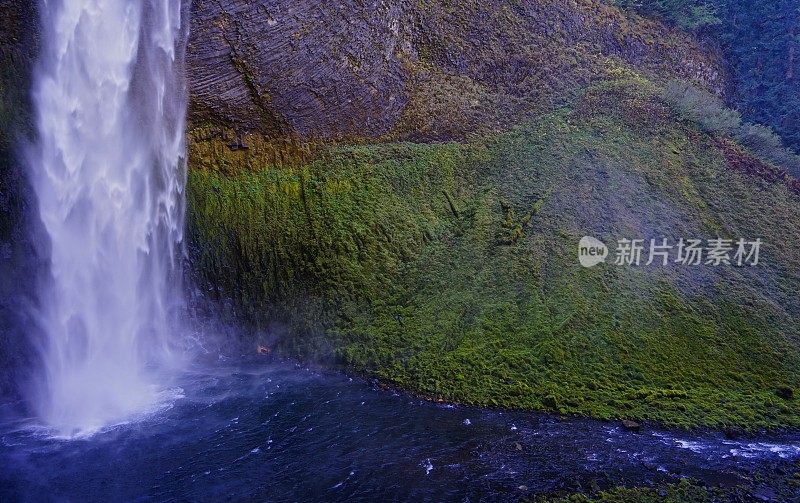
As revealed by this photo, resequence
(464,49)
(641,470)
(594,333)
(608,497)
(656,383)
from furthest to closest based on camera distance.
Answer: (464,49), (594,333), (656,383), (641,470), (608,497)

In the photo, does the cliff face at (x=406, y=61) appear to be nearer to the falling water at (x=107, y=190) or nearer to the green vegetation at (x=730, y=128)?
the falling water at (x=107, y=190)

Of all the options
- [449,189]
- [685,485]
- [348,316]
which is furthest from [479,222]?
[685,485]

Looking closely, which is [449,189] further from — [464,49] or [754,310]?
[754,310]

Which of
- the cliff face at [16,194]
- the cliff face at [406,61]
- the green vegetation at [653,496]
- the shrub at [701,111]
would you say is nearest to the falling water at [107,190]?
the cliff face at [16,194]

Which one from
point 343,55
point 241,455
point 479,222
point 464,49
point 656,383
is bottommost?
point 241,455

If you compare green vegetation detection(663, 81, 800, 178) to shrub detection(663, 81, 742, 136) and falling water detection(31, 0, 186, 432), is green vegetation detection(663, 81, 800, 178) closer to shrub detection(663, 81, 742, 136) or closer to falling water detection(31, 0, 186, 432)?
shrub detection(663, 81, 742, 136)

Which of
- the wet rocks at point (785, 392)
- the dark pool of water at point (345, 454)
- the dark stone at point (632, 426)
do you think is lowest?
the dark pool of water at point (345, 454)

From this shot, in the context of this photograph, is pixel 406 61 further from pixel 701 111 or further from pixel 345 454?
pixel 345 454
